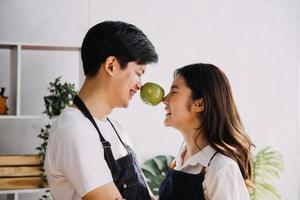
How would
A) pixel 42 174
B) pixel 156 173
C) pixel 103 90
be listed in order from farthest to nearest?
1. pixel 156 173
2. pixel 42 174
3. pixel 103 90

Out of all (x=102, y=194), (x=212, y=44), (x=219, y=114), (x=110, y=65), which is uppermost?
→ (x=212, y=44)

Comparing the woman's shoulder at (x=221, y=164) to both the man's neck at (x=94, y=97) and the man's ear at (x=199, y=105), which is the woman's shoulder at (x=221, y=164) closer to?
the man's ear at (x=199, y=105)

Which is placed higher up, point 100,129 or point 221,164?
point 100,129

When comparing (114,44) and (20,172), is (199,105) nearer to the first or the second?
(114,44)

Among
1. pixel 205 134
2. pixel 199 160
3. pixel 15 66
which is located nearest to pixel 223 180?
pixel 199 160

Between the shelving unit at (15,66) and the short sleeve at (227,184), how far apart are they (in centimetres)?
164

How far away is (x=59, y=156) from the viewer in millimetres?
1644

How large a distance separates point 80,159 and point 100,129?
227 mm

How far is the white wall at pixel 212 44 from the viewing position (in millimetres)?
3869

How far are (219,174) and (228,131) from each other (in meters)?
0.23

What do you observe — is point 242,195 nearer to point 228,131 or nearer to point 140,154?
point 228,131

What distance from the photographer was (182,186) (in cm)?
213

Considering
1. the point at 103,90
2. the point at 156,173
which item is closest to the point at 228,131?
the point at 103,90

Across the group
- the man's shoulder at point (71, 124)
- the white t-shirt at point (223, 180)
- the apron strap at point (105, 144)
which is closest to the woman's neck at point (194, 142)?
the white t-shirt at point (223, 180)
